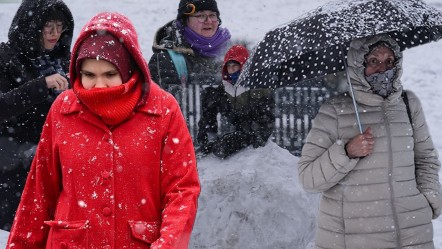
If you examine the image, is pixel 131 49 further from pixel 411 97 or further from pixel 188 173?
pixel 411 97

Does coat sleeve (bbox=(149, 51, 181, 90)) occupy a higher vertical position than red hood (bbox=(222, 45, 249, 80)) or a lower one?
lower

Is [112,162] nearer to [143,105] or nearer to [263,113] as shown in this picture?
[143,105]

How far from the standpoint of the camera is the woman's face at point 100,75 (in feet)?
8.96

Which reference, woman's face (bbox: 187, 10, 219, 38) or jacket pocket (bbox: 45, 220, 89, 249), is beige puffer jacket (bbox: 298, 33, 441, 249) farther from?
woman's face (bbox: 187, 10, 219, 38)

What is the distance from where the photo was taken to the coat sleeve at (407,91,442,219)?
370 centimetres

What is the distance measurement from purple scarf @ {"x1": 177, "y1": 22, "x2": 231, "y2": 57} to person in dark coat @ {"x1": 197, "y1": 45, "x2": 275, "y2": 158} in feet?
1.14

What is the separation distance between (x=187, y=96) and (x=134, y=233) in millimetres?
4248

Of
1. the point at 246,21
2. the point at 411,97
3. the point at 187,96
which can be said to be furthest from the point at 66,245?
the point at 246,21

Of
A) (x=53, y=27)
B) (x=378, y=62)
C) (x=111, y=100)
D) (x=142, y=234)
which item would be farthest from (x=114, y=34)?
(x=53, y=27)

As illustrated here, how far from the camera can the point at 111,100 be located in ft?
8.82

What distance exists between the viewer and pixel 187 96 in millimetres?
6875

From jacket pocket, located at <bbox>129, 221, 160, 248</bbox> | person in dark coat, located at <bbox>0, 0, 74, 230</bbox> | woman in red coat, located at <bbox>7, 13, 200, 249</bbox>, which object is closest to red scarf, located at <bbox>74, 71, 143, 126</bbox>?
woman in red coat, located at <bbox>7, 13, 200, 249</bbox>

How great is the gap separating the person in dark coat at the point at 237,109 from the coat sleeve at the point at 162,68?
357 millimetres

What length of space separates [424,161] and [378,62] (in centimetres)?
63
